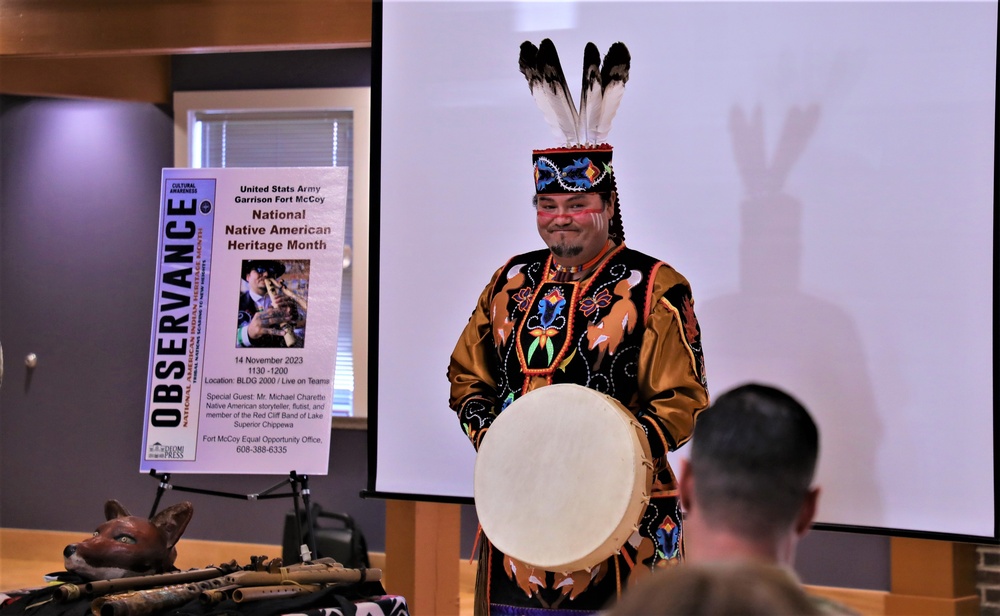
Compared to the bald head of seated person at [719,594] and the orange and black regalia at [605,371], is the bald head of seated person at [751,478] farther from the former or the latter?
the orange and black regalia at [605,371]

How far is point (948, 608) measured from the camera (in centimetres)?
434

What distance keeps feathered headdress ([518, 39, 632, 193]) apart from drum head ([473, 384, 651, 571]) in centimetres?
57

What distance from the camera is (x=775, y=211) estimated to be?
3.58 meters

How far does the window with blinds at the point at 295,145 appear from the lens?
6.16m

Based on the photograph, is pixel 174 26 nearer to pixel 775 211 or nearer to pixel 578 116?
pixel 578 116

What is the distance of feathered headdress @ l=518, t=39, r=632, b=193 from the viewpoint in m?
2.96

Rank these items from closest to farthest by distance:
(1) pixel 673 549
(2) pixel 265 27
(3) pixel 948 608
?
1. (1) pixel 673 549
2. (3) pixel 948 608
3. (2) pixel 265 27

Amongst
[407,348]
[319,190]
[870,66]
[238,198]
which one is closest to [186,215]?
[238,198]

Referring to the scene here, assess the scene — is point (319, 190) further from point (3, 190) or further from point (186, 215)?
point (3, 190)

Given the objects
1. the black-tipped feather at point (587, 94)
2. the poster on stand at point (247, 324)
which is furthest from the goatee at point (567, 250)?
the poster on stand at point (247, 324)

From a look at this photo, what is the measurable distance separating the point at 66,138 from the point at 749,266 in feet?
14.8

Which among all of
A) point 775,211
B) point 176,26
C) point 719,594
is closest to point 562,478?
point 775,211

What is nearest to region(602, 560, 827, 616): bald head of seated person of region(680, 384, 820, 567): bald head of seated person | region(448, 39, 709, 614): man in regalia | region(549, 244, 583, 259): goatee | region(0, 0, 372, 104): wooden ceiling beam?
region(680, 384, 820, 567): bald head of seated person

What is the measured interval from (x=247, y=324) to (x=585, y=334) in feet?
5.05
